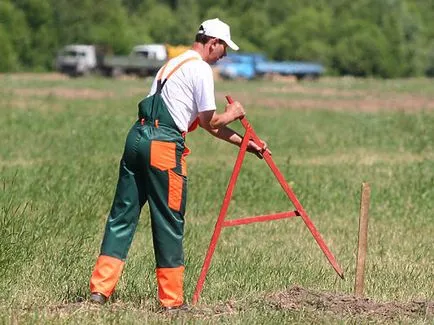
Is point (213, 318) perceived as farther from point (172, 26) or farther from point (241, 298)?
point (172, 26)

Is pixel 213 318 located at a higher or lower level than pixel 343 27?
higher

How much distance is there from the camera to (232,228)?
14.0 meters

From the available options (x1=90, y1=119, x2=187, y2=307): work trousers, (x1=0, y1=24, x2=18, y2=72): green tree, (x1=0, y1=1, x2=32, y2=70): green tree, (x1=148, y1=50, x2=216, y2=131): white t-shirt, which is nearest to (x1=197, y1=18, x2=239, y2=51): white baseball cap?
(x1=148, y1=50, x2=216, y2=131): white t-shirt

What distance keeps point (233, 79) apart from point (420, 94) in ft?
78.9

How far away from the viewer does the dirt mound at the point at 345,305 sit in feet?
28.0

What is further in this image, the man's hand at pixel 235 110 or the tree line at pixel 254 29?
the tree line at pixel 254 29

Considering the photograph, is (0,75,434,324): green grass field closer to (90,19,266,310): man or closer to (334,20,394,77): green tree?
(90,19,266,310): man

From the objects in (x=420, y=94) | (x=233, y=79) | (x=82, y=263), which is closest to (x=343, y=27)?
(x=233, y=79)

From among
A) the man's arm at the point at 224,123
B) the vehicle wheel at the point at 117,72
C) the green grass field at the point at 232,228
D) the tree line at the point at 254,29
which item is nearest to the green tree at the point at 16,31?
the tree line at the point at 254,29

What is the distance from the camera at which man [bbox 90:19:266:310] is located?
8.41 meters

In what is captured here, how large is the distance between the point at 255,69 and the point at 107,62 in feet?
34.5

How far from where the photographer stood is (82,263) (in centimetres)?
1047

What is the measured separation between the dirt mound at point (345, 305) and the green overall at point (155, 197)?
2.59 feet

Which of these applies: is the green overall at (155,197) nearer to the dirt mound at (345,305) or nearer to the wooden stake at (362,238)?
the dirt mound at (345,305)
